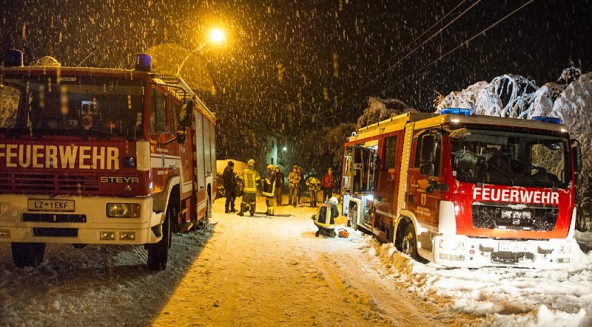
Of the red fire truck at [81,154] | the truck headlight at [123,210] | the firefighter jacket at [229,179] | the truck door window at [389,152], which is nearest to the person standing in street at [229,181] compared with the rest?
the firefighter jacket at [229,179]

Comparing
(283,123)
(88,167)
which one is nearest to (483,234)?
(88,167)

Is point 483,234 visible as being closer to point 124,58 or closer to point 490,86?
point 490,86

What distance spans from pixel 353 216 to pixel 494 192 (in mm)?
5743

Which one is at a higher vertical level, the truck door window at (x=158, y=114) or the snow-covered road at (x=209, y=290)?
the truck door window at (x=158, y=114)

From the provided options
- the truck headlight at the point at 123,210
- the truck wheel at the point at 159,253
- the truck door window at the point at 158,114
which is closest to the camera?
the truck headlight at the point at 123,210

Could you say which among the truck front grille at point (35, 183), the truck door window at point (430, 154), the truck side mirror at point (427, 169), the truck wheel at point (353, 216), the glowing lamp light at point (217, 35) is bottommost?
the truck wheel at point (353, 216)

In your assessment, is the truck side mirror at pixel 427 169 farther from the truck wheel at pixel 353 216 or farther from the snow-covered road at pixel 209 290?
the truck wheel at pixel 353 216

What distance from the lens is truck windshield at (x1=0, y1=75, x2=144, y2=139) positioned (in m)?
5.78

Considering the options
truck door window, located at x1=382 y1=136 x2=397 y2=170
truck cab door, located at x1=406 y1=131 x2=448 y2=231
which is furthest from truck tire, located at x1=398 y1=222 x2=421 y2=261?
truck door window, located at x1=382 y1=136 x2=397 y2=170

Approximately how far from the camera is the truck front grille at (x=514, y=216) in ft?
22.0

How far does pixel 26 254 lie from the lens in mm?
6520

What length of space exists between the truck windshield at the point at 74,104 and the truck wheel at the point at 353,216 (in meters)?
7.34

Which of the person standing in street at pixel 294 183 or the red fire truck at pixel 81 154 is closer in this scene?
the red fire truck at pixel 81 154

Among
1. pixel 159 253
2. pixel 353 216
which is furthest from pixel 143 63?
pixel 353 216
